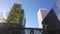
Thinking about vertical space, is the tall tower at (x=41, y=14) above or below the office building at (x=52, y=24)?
above

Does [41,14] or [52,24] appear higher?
[41,14]

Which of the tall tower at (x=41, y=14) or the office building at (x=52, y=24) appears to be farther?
the tall tower at (x=41, y=14)

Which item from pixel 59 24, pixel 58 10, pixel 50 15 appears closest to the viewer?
pixel 59 24

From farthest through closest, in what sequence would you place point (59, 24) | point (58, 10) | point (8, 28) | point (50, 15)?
point (50, 15)
point (58, 10)
point (59, 24)
point (8, 28)

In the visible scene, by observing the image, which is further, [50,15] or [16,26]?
[50,15]

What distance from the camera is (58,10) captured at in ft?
15.3

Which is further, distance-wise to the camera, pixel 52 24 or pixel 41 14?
pixel 41 14

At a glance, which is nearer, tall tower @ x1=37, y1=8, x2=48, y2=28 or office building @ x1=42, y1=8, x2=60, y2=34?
office building @ x1=42, y1=8, x2=60, y2=34

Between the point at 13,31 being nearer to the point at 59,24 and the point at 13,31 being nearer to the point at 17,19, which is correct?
the point at 17,19

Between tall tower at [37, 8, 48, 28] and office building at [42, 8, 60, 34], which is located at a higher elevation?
tall tower at [37, 8, 48, 28]

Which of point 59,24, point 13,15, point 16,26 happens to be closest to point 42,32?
point 59,24

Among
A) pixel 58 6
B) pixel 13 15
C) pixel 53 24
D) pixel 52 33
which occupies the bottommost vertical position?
pixel 52 33

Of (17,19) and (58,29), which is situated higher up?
(17,19)

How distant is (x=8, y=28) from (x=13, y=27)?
0.57ft
